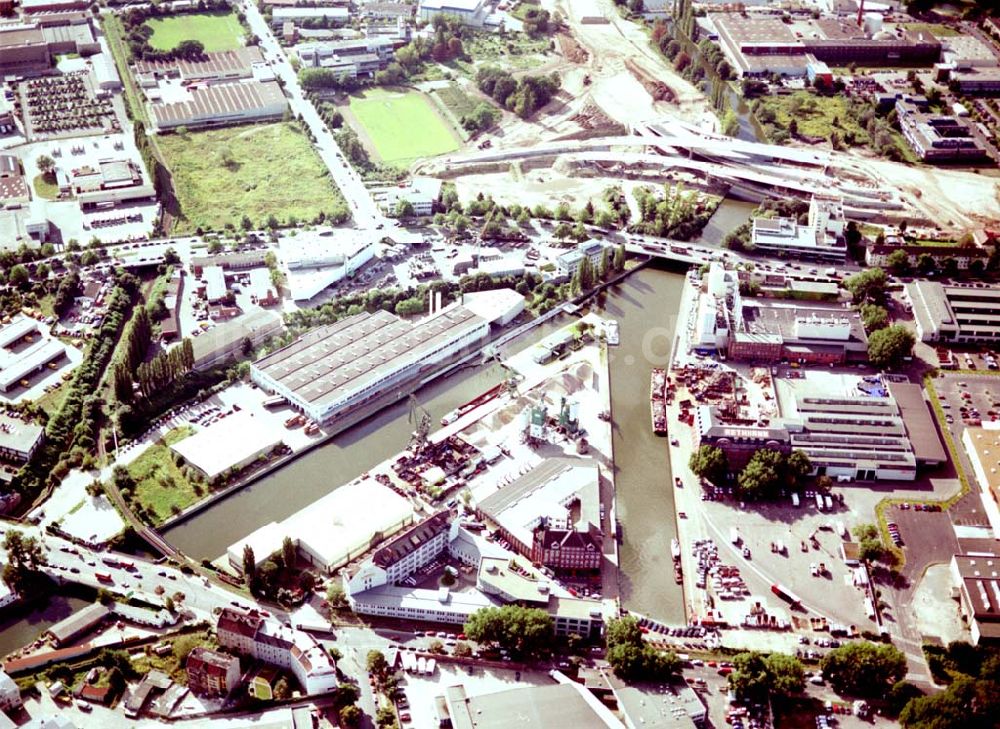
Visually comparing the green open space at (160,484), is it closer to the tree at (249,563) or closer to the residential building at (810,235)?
the tree at (249,563)

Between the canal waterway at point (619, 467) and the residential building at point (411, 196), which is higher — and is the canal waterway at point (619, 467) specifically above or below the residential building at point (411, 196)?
below

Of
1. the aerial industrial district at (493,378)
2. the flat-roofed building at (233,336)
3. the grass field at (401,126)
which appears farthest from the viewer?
the grass field at (401,126)

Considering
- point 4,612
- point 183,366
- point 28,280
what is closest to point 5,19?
point 28,280

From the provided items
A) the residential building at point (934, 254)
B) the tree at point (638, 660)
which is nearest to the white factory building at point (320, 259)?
the tree at point (638, 660)

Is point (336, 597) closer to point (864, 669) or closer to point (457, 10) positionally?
point (864, 669)

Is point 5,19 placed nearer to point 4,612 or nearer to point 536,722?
point 4,612

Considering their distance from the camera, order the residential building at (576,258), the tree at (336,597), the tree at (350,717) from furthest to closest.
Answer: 1. the residential building at (576,258)
2. the tree at (336,597)
3. the tree at (350,717)
